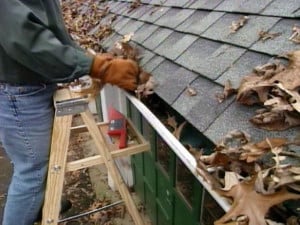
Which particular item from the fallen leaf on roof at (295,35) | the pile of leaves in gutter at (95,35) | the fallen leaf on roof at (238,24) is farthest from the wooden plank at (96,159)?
the fallen leaf on roof at (295,35)

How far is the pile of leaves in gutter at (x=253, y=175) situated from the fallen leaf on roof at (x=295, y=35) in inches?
21.9

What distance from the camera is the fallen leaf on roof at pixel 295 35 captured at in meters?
1.41

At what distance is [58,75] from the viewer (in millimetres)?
1717

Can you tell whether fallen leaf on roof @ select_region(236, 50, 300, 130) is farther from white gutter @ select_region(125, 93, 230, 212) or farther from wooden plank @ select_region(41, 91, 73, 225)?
wooden plank @ select_region(41, 91, 73, 225)

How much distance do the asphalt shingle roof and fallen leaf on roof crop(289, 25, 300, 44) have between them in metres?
0.02

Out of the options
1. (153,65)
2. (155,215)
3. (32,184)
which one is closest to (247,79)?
(153,65)

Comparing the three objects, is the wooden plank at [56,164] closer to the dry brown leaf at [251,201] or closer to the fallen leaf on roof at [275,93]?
the fallen leaf on roof at [275,93]

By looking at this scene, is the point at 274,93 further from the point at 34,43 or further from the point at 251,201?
the point at 34,43

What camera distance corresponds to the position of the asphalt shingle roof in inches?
54.4

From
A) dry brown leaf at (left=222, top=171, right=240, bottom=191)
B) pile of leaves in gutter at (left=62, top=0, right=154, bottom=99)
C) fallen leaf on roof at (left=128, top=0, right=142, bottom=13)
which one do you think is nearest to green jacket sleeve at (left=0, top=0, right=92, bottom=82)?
pile of leaves in gutter at (left=62, top=0, right=154, bottom=99)

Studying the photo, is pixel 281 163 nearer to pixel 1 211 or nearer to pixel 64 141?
pixel 64 141

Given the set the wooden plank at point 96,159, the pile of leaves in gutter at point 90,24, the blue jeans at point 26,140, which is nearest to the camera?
the blue jeans at point 26,140

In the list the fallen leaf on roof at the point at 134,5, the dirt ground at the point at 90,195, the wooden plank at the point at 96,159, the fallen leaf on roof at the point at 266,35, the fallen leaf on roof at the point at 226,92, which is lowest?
the dirt ground at the point at 90,195

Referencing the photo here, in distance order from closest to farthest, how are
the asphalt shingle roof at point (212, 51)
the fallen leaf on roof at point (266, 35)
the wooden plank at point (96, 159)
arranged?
the asphalt shingle roof at point (212, 51), the fallen leaf on roof at point (266, 35), the wooden plank at point (96, 159)
